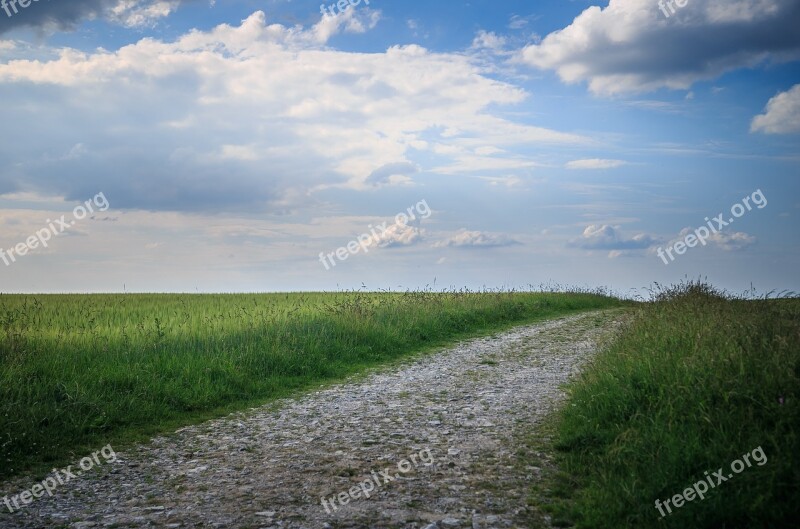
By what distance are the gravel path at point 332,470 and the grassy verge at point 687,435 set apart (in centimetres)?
75

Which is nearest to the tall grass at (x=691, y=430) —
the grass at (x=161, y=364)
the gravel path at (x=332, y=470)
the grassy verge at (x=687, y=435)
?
the grassy verge at (x=687, y=435)

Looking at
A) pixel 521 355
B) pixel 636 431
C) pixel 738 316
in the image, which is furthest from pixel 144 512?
pixel 521 355

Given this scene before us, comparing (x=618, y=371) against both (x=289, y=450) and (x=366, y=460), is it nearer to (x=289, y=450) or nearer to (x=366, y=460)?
(x=366, y=460)

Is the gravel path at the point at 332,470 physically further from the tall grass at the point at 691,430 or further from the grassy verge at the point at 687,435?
the tall grass at the point at 691,430

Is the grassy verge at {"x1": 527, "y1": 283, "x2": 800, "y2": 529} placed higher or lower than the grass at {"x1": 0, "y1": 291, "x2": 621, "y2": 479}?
lower

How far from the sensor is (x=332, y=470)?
7.88 meters

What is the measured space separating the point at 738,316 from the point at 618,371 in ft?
11.2

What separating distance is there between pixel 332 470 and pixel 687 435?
Answer: 4.69 metres

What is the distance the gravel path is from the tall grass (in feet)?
3.22

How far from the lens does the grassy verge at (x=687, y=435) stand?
5.77 m

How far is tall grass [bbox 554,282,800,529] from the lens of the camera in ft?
18.9

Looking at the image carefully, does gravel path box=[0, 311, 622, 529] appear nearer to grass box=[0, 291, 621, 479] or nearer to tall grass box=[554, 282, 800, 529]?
tall grass box=[554, 282, 800, 529]

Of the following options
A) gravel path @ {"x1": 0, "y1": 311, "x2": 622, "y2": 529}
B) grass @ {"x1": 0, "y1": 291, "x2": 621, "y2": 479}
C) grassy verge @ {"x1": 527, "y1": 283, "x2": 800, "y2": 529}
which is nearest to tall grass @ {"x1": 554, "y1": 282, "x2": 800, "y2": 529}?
grassy verge @ {"x1": 527, "y1": 283, "x2": 800, "y2": 529}

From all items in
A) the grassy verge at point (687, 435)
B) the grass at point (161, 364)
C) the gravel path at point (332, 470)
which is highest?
the grass at point (161, 364)
